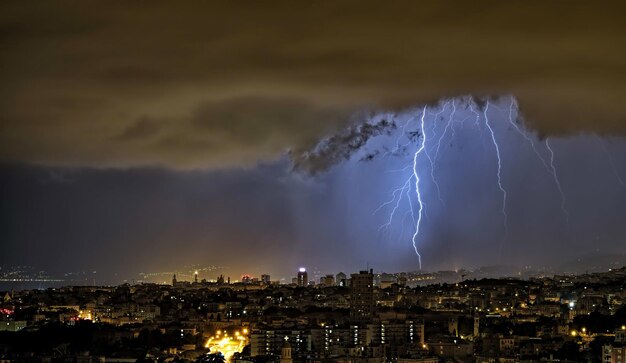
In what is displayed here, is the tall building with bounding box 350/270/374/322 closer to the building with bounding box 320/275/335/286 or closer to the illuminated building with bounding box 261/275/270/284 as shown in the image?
the building with bounding box 320/275/335/286

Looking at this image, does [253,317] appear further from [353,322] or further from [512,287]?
[512,287]

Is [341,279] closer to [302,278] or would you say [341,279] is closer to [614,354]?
[302,278]

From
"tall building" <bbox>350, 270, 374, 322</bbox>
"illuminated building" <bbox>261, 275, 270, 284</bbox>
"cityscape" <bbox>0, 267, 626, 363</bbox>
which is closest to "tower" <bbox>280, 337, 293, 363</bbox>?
"cityscape" <bbox>0, 267, 626, 363</bbox>

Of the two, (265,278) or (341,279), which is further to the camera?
(265,278)

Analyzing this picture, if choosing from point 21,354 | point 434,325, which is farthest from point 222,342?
point 21,354

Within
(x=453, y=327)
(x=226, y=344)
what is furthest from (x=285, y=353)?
(x=453, y=327)

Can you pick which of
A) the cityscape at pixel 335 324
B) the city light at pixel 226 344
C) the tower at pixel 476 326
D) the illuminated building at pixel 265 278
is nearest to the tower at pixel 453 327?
the cityscape at pixel 335 324

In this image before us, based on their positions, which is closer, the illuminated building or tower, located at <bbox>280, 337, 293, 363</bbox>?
tower, located at <bbox>280, 337, 293, 363</bbox>

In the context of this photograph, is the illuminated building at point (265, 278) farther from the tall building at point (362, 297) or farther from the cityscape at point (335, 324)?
the tall building at point (362, 297)

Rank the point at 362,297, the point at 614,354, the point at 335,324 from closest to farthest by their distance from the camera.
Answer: the point at 614,354 → the point at 335,324 → the point at 362,297

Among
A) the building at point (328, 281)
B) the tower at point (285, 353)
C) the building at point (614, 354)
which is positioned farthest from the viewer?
the building at point (328, 281)
